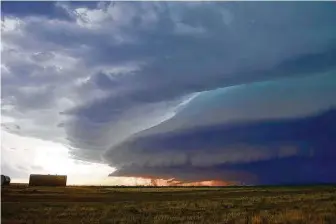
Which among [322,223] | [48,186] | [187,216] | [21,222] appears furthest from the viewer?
[48,186]

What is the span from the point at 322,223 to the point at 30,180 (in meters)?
45.8

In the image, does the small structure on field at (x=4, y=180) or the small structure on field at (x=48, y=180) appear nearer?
the small structure on field at (x=4, y=180)

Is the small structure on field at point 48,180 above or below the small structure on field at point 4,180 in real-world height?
above

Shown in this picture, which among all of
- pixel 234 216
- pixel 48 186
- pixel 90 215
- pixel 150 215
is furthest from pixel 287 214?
pixel 48 186

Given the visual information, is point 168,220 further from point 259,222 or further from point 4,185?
point 4,185

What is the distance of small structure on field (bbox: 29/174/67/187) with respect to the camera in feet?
182

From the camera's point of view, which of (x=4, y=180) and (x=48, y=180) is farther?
(x=48, y=180)

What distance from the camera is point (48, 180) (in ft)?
185

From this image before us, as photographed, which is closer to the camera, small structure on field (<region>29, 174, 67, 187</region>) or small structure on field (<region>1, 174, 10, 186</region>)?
small structure on field (<region>1, 174, 10, 186</region>)

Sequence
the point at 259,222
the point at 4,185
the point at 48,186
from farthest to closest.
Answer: the point at 48,186
the point at 4,185
the point at 259,222

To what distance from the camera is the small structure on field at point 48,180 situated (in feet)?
182

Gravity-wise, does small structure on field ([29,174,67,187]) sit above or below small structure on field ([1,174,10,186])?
above

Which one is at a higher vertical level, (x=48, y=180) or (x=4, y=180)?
(x=48, y=180)

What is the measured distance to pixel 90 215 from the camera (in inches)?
915
